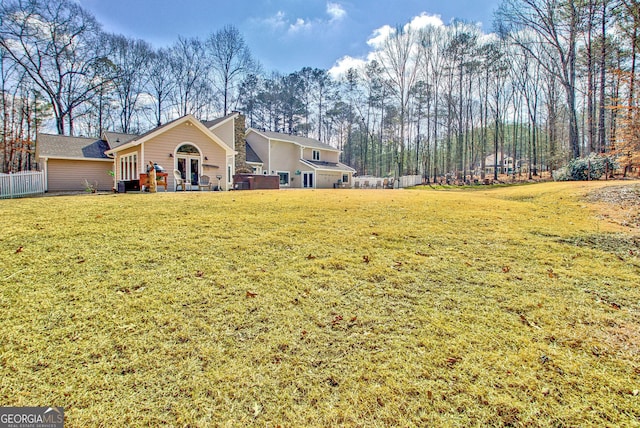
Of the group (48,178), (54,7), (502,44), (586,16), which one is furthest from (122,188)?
(502,44)

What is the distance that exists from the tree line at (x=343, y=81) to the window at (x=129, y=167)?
14929 millimetres

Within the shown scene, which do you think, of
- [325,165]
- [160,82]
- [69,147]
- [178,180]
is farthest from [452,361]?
[160,82]

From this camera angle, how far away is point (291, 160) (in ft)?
94.9

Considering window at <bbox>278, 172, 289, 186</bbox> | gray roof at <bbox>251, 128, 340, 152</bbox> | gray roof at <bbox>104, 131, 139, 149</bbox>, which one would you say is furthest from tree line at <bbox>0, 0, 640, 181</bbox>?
window at <bbox>278, 172, 289, 186</bbox>

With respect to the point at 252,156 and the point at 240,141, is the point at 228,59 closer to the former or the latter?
the point at 252,156

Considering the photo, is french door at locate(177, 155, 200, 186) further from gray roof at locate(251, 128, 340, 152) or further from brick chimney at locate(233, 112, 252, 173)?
gray roof at locate(251, 128, 340, 152)

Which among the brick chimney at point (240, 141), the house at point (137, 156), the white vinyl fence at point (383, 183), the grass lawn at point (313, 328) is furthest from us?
the white vinyl fence at point (383, 183)

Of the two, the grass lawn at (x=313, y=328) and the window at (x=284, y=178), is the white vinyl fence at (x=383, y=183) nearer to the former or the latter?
the window at (x=284, y=178)

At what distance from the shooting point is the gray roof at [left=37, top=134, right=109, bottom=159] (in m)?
17.4

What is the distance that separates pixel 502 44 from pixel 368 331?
38.4 metres

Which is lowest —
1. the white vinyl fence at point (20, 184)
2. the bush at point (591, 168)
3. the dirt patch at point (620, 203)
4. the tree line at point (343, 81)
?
the dirt patch at point (620, 203)

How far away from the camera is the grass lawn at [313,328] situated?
180 cm

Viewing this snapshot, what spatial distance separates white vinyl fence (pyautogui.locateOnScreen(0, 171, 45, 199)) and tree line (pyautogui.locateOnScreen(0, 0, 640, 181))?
16154 millimetres

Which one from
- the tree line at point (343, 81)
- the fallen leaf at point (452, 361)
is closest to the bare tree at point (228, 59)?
the tree line at point (343, 81)
